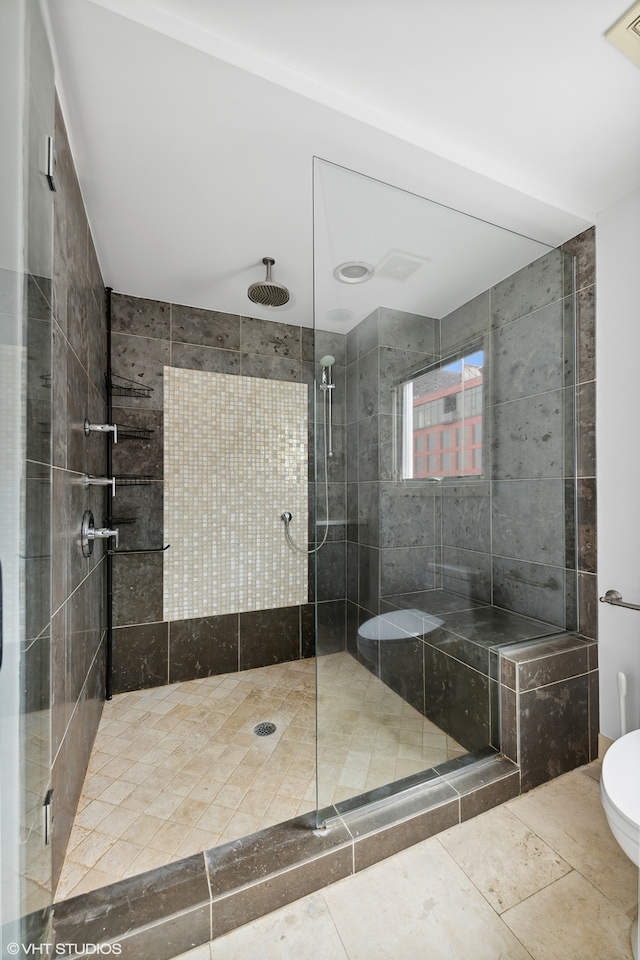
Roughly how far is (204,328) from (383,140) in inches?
65.4

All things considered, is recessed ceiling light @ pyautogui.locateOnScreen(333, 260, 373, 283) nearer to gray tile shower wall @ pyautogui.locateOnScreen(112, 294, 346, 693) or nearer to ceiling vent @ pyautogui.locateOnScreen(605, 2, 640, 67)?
ceiling vent @ pyautogui.locateOnScreen(605, 2, 640, 67)

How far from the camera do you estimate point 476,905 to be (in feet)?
3.97

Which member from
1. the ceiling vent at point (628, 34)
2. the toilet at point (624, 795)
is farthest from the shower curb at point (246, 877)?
the ceiling vent at point (628, 34)

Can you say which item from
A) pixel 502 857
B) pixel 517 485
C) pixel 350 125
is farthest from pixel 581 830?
pixel 350 125

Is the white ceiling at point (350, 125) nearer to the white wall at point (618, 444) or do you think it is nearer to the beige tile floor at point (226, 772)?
the white wall at point (618, 444)

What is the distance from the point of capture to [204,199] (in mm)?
1694

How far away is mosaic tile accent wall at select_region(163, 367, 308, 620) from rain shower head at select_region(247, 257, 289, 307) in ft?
2.28

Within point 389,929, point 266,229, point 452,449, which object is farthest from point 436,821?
point 266,229

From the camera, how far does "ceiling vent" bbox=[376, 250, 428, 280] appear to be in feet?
5.18

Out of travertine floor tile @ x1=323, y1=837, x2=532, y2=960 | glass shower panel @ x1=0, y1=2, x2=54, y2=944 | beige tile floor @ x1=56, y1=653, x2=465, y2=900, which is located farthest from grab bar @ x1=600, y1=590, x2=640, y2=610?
glass shower panel @ x1=0, y1=2, x2=54, y2=944

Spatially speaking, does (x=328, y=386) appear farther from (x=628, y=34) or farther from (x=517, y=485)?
(x=628, y=34)

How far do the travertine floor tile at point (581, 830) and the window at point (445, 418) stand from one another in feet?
4.39

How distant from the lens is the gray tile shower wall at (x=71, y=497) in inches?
49.1

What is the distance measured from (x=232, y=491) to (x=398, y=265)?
5.70 ft
